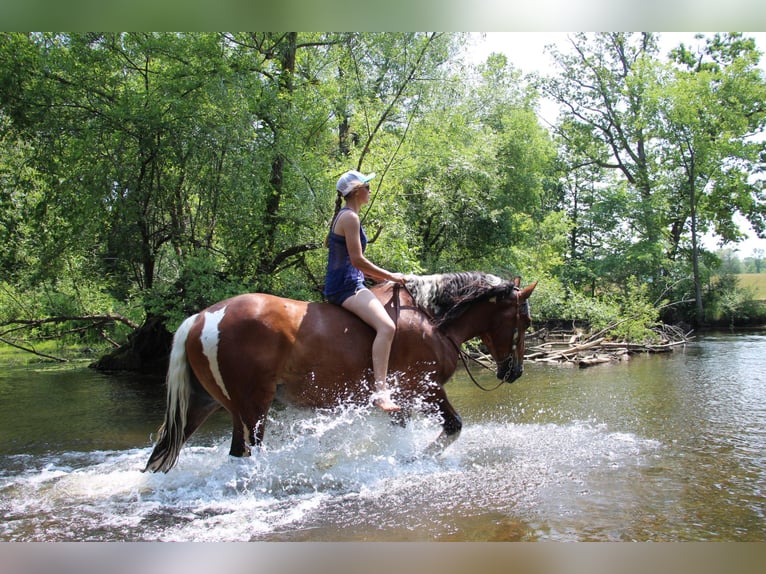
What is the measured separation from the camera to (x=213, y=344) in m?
3.70

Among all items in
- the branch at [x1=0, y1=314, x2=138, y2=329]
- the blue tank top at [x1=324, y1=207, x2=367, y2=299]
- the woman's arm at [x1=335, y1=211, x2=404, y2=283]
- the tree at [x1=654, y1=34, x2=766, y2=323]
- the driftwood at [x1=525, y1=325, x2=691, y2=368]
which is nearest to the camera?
the woman's arm at [x1=335, y1=211, x2=404, y2=283]

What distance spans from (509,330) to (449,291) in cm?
62

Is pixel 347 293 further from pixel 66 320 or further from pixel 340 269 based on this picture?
pixel 66 320

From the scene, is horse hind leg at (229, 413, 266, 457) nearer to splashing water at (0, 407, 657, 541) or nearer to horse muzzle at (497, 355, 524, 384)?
splashing water at (0, 407, 657, 541)

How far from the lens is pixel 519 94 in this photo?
1758 centimetres

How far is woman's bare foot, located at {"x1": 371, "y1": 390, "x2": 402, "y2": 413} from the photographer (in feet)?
12.4

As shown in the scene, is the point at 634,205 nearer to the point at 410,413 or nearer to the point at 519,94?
the point at 519,94

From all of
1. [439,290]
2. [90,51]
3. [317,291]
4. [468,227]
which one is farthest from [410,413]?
[468,227]

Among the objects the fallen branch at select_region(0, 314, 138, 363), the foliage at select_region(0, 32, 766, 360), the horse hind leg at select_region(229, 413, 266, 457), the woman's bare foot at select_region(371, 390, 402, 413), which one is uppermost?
the foliage at select_region(0, 32, 766, 360)

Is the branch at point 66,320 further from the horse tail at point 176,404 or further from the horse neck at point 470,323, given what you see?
the horse neck at point 470,323

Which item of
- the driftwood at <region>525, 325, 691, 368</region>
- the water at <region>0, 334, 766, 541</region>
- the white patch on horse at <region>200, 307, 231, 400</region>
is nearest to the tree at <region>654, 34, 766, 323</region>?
the driftwood at <region>525, 325, 691, 368</region>

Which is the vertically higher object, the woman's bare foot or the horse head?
the horse head

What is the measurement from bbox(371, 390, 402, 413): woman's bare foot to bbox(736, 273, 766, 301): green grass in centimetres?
→ 1794

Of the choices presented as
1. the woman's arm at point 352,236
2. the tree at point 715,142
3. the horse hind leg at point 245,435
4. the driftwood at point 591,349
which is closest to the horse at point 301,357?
the horse hind leg at point 245,435
